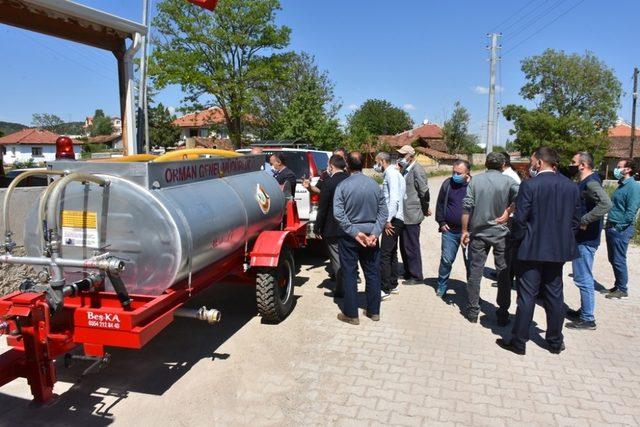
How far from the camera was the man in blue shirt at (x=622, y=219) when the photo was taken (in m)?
6.30

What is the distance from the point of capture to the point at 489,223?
536 centimetres

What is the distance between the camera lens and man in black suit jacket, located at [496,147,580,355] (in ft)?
14.6

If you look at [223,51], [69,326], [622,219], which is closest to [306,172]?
[622,219]

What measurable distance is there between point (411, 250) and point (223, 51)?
2238 cm

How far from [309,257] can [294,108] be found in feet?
78.6

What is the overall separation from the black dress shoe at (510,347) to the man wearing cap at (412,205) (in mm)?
2218

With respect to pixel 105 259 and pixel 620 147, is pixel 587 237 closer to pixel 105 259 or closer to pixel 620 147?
pixel 105 259

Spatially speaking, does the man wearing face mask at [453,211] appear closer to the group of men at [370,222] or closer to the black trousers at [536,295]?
the group of men at [370,222]

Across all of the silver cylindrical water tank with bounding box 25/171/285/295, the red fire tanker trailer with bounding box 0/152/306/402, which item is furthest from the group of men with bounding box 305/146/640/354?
the silver cylindrical water tank with bounding box 25/171/285/295

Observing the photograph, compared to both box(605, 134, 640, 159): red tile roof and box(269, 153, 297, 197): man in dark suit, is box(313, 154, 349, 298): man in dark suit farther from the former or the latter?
box(605, 134, 640, 159): red tile roof

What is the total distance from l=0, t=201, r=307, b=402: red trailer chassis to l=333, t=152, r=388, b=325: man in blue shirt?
1934 millimetres

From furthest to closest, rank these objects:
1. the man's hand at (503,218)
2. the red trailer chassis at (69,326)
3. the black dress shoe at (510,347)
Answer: the man's hand at (503,218)
the black dress shoe at (510,347)
the red trailer chassis at (69,326)

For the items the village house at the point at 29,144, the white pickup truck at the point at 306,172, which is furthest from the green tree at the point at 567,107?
the village house at the point at 29,144

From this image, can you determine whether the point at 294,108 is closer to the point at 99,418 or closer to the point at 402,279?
the point at 402,279
